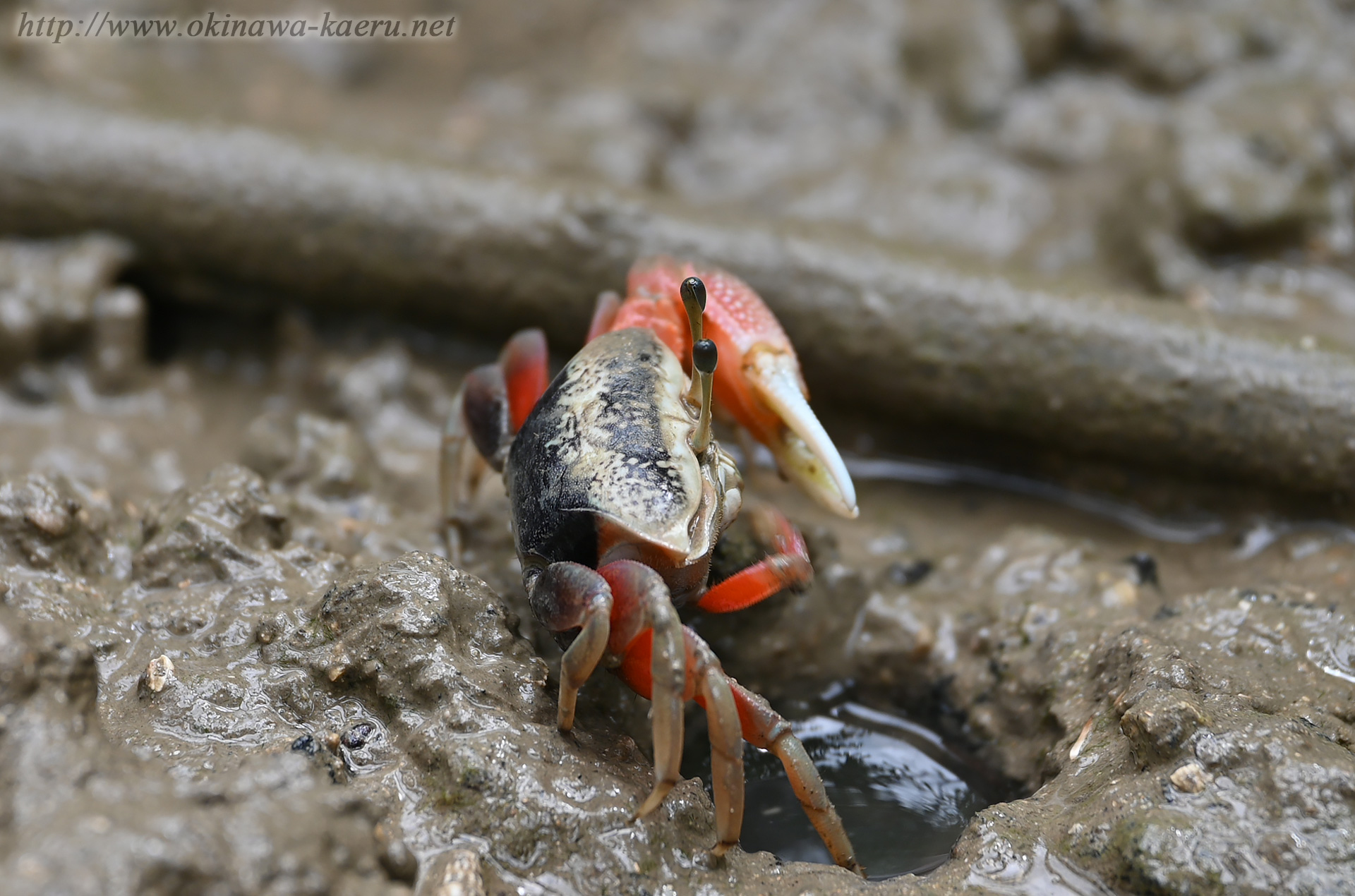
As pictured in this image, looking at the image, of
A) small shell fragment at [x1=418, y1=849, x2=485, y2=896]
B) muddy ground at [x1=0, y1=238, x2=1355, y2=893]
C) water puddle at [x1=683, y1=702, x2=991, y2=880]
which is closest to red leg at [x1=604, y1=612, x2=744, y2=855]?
muddy ground at [x1=0, y1=238, x2=1355, y2=893]

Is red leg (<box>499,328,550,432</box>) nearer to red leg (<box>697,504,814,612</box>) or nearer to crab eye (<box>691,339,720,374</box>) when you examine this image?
crab eye (<box>691,339,720,374</box>)

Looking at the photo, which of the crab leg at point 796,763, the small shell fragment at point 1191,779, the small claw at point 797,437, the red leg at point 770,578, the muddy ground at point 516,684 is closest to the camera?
the muddy ground at point 516,684

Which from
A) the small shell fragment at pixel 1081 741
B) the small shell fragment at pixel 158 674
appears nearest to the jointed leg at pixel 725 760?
the small shell fragment at pixel 1081 741

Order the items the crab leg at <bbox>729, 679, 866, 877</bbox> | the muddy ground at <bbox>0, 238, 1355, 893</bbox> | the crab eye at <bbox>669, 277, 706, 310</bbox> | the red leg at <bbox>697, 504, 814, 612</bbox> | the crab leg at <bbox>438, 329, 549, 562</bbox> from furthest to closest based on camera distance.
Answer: the crab leg at <bbox>438, 329, 549, 562</bbox>, the crab eye at <bbox>669, 277, 706, 310</bbox>, the red leg at <bbox>697, 504, 814, 612</bbox>, the crab leg at <bbox>729, 679, 866, 877</bbox>, the muddy ground at <bbox>0, 238, 1355, 893</bbox>

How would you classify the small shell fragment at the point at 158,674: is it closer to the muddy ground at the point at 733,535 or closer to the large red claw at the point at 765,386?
the muddy ground at the point at 733,535

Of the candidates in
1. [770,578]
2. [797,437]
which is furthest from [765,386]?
[770,578]

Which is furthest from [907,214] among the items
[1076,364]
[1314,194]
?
[1314,194]
